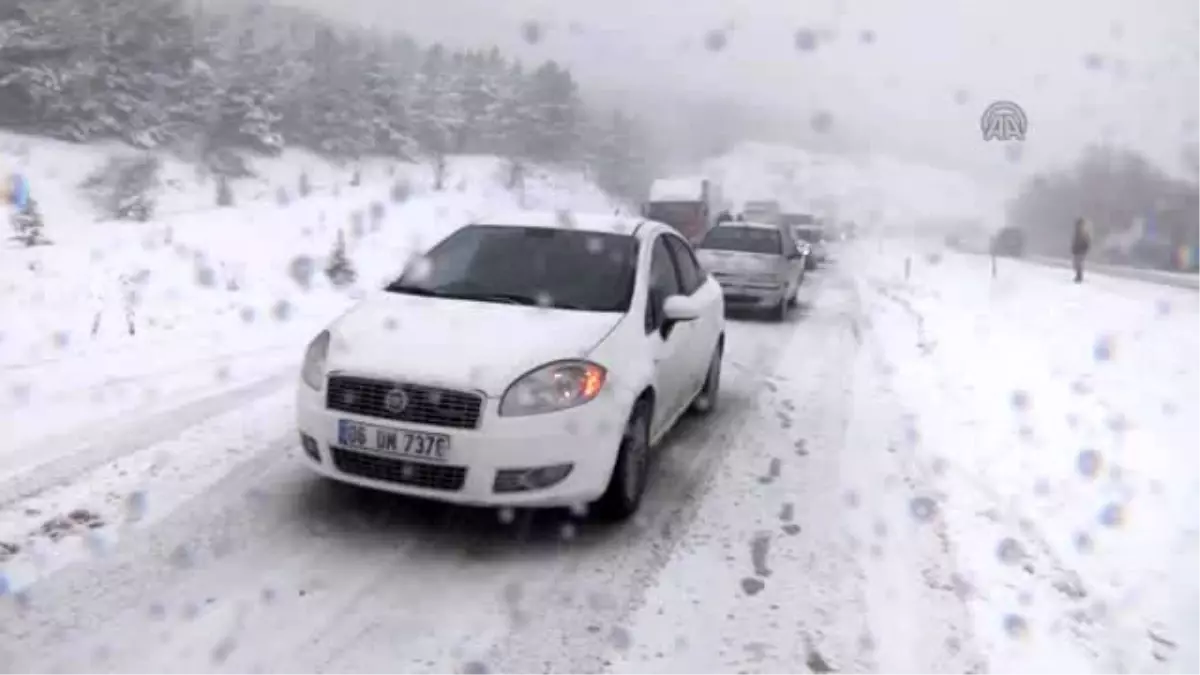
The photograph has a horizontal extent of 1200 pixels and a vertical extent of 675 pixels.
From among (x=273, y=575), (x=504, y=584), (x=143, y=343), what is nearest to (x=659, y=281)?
(x=504, y=584)

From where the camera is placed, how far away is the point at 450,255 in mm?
6305

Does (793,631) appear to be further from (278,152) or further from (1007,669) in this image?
(278,152)

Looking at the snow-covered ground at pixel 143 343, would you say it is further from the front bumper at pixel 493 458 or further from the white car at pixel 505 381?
the white car at pixel 505 381

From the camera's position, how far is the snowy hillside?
472 ft

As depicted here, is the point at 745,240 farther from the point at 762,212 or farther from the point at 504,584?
the point at 762,212

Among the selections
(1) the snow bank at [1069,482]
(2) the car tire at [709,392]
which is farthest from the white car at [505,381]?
(1) the snow bank at [1069,482]

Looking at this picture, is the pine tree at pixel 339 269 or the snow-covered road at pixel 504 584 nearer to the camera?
the snow-covered road at pixel 504 584

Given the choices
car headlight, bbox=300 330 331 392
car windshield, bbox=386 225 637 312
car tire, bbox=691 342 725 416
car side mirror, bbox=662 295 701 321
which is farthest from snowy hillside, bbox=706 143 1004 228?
car headlight, bbox=300 330 331 392

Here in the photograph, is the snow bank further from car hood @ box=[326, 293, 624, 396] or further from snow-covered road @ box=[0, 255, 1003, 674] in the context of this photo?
car hood @ box=[326, 293, 624, 396]

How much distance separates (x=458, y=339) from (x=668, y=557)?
5.02 feet

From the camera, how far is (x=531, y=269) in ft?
19.6

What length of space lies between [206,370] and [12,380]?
5.04 feet

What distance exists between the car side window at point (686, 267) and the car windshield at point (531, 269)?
704 millimetres

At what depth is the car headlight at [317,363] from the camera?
192 inches
